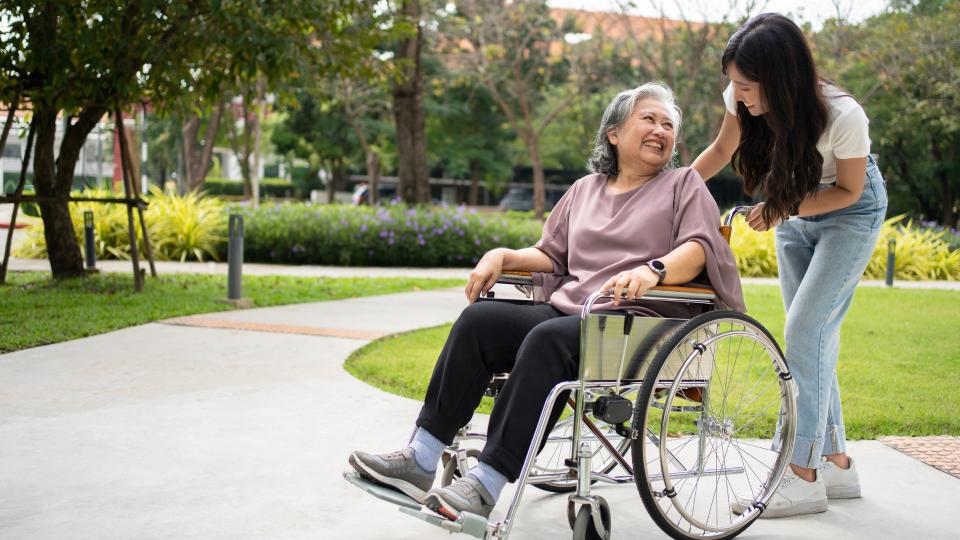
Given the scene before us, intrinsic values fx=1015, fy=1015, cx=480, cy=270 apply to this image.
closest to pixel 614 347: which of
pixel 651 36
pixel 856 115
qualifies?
pixel 856 115

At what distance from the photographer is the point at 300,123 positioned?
30.9m

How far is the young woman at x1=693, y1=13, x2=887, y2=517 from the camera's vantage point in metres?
3.05

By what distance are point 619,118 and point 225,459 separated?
1874 mm

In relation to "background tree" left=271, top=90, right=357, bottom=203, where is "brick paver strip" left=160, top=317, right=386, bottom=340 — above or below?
below

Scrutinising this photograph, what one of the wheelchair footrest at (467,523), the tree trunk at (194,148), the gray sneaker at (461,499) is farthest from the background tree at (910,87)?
the wheelchair footrest at (467,523)

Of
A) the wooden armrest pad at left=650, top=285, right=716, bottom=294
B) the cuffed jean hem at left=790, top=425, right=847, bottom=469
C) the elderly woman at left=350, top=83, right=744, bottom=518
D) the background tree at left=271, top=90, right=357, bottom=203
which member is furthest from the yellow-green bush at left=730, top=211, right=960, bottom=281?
the background tree at left=271, top=90, right=357, bottom=203

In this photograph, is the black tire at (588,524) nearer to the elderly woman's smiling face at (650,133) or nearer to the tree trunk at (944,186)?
the elderly woman's smiling face at (650,133)

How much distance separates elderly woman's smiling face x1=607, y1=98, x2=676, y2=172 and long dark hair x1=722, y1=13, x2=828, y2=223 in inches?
9.5

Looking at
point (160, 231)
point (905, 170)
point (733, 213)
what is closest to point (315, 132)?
point (905, 170)

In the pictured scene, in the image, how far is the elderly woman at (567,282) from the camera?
2729mm

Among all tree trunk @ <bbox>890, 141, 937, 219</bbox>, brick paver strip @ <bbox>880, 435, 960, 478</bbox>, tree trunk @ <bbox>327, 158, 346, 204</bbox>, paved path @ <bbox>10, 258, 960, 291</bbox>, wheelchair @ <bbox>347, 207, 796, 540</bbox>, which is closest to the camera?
wheelchair @ <bbox>347, 207, 796, 540</bbox>

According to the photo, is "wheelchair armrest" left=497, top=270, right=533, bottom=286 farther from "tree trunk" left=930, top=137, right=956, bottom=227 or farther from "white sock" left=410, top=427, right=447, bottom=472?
"tree trunk" left=930, top=137, right=956, bottom=227

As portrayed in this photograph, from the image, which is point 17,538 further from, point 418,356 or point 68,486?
point 418,356

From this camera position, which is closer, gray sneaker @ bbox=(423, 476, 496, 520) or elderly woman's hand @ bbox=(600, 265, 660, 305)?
gray sneaker @ bbox=(423, 476, 496, 520)
